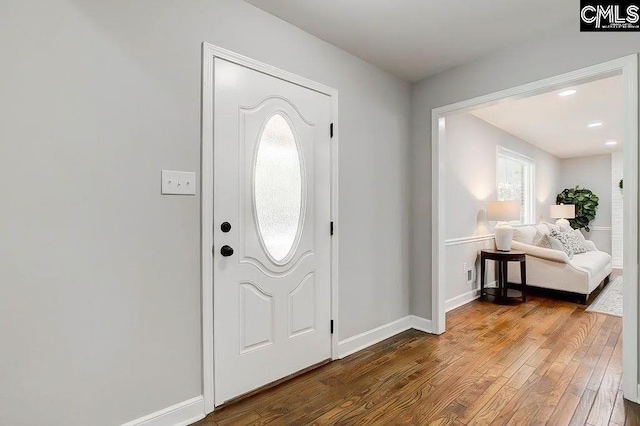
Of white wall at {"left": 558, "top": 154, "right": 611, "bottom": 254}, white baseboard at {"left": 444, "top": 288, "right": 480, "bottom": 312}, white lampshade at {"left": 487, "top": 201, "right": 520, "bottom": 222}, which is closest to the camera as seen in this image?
white baseboard at {"left": 444, "top": 288, "right": 480, "bottom": 312}

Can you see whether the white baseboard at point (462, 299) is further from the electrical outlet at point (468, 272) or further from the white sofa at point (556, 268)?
the white sofa at point (556, 268)

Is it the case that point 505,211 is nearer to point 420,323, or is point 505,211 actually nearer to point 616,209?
point 420,323

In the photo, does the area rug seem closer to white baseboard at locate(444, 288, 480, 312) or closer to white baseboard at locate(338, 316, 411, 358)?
white baseboard at locate(444, 288, 480, 312)

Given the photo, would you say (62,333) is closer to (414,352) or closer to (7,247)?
(7,247)

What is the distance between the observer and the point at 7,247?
1.29 meters

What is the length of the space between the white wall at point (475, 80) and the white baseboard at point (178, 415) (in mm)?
2167

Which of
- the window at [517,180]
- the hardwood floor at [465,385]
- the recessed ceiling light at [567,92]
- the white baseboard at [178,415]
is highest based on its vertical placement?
the recessed ceiling light at [567,92]

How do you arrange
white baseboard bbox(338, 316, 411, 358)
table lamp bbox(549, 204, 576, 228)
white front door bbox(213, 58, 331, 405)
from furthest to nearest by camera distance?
table lamp bbox(549, 204, 576, 228), white baseboard bbox(338, 316, 411, 358), white front door bbox(213, 58, 331, 405)

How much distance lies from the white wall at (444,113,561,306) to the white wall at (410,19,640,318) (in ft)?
2.73

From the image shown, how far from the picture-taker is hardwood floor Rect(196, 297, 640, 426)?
70.7 inches

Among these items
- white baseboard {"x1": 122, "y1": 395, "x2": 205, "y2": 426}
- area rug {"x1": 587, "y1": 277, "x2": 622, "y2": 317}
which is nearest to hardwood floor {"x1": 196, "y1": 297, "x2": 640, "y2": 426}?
white baseboard {"x1": 122, "y1": 395, "x2": 205, "y2": 426}

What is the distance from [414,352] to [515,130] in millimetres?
4273

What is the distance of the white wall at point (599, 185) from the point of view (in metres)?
7.12

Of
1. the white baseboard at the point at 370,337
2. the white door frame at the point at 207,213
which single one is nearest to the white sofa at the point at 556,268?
the white baseboard at the point at 370,337
